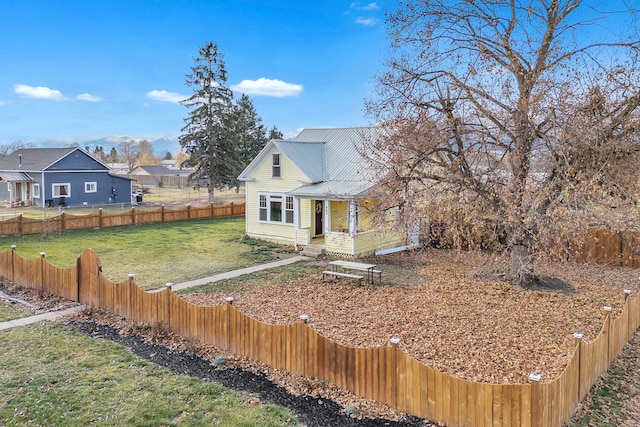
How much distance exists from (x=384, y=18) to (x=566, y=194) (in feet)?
24.7

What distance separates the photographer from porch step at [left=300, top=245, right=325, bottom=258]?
791 inches

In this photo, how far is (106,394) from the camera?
7.35 meters

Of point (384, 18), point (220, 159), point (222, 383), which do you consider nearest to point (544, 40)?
point (384, 18)

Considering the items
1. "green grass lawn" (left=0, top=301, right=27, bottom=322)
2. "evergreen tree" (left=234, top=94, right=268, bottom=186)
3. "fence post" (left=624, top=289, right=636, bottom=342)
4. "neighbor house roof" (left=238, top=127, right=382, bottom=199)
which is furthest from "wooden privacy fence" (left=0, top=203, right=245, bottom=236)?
"fence post" (left=624, top=289, right=636, bottom=342)

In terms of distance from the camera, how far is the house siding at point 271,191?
22531mm

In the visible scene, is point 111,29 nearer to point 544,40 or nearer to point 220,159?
point 220,159

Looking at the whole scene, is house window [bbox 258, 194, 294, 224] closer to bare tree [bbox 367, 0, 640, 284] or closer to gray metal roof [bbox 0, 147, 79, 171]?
bare tree [bbox 367, 0, 640, 284]

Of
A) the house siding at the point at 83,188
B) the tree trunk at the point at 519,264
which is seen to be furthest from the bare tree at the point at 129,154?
the tree trunk at the point at 519,264

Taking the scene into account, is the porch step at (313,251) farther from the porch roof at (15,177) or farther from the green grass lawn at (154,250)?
the porch roof at (15,177)

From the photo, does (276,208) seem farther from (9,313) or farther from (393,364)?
(393,364)

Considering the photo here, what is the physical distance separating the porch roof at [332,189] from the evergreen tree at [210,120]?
22.0 meters

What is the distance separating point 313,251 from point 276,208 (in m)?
4.18

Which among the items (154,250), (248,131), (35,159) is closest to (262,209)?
(154,250)

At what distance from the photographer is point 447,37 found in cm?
1378
